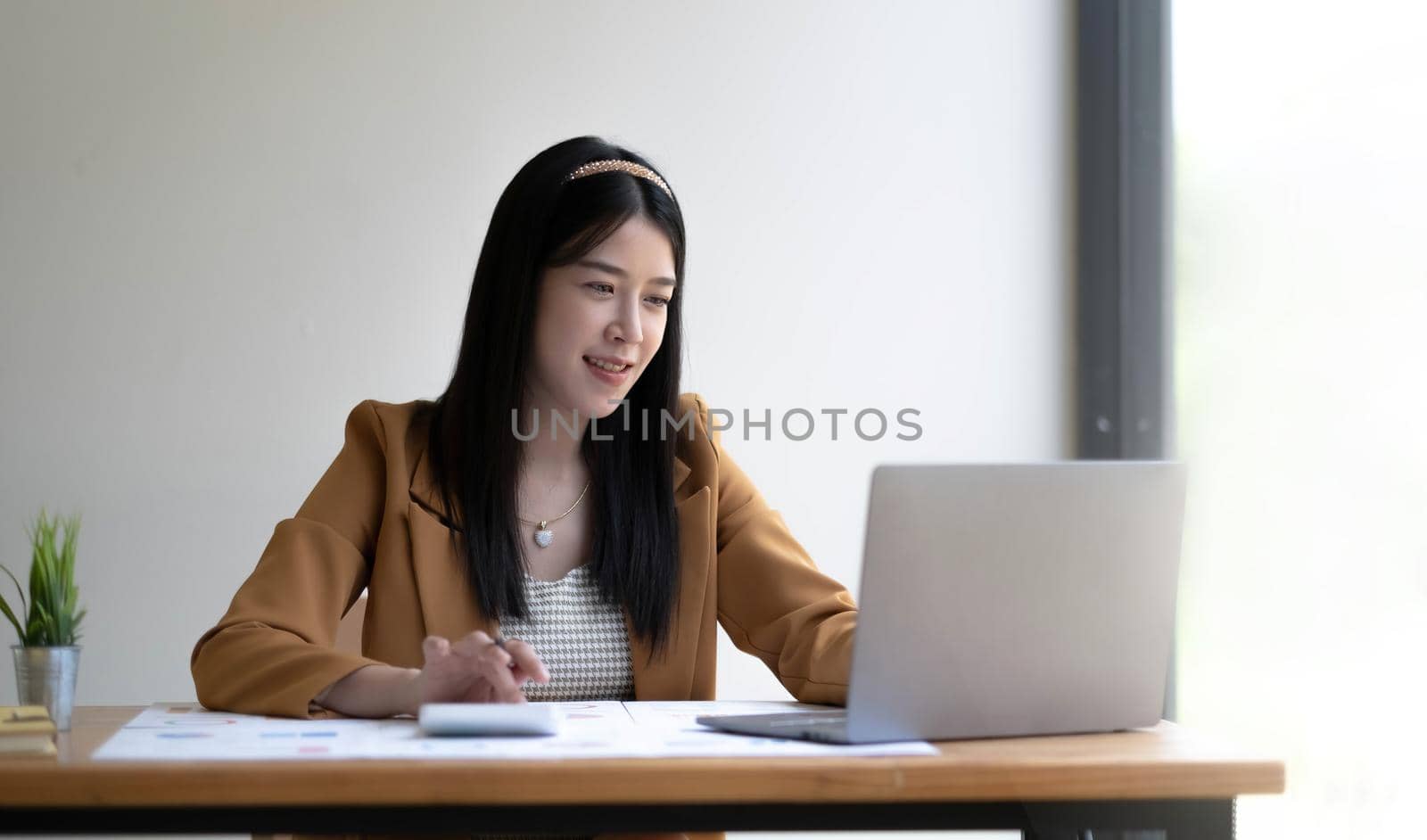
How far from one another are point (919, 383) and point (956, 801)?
1685 millimetres

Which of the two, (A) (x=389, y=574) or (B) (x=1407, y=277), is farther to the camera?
(B) (x=1407, y=277)

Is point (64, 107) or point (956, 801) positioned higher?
point (64, 107)

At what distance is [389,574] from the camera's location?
62.3 inches

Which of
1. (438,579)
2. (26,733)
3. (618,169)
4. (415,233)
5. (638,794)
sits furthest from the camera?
(415,233)

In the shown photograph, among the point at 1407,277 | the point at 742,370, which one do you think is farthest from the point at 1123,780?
the point at 742,370

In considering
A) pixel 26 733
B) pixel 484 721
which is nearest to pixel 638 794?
pixel 484 721

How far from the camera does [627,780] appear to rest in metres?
0.92

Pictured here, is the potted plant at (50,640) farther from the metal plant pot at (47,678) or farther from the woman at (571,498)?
the woman at (571,498)

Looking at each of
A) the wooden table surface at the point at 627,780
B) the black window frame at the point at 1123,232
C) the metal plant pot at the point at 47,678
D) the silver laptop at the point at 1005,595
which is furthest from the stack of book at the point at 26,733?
the black window frame at the point at 1123,232

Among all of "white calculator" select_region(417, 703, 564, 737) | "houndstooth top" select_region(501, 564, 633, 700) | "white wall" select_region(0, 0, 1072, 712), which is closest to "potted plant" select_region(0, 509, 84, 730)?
"white calculator" select_region(417, 703, 564, 737)

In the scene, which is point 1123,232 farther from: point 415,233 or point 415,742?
point 415,742

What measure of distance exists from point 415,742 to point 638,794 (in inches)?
8.7

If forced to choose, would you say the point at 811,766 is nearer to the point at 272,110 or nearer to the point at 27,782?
the point at 27,782

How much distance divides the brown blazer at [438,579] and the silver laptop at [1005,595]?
314 millimetres
